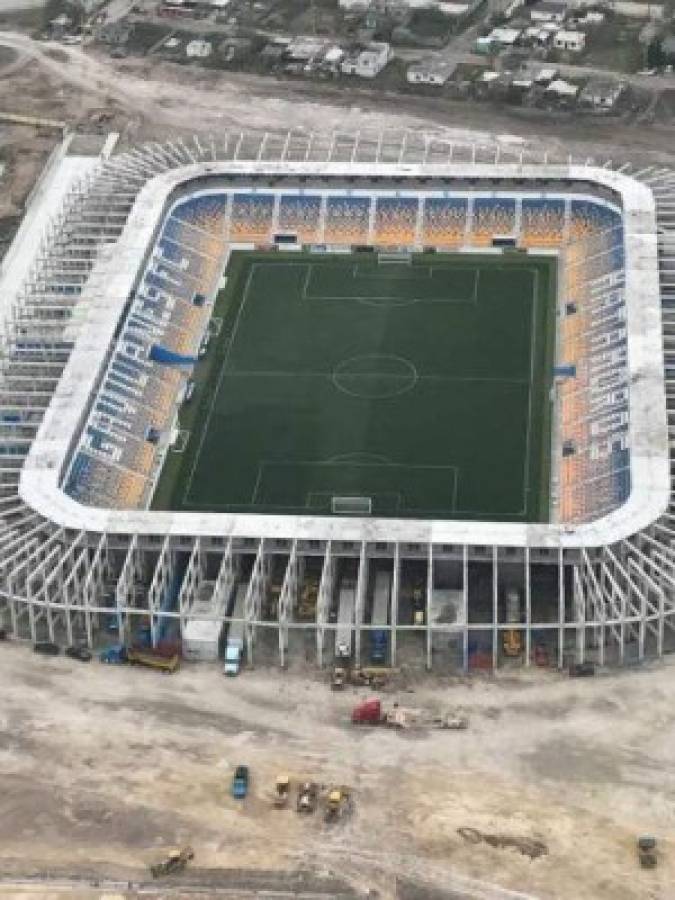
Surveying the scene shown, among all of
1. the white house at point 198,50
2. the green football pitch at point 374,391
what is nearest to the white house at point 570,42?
the white house at point 198,50

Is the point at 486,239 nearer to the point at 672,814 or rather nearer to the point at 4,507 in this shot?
the point at 4,507

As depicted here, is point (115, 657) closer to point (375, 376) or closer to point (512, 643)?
point (512, 643)

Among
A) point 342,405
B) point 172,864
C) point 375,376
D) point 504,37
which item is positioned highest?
point 504,37

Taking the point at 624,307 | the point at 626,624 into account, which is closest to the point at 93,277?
the point at 624,307

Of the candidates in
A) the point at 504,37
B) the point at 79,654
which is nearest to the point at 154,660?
the point at 79,654

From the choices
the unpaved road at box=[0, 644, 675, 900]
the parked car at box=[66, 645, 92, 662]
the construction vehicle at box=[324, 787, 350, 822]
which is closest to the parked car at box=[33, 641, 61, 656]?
the unpaved road at box=[0, 644, 675, 900]
